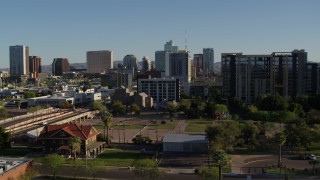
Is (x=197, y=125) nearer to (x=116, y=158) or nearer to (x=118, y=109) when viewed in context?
(x=118, y=109)

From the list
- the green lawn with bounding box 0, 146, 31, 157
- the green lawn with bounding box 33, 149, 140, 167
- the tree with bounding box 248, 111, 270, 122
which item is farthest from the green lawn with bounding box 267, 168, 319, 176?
the tree with bounding box 248, 111, 270, 122

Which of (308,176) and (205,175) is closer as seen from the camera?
(205,175)

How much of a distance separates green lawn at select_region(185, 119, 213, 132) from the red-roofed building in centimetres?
1820

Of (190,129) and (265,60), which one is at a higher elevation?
(265,60)

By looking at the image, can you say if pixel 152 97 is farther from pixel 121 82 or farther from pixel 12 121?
pixel 121 82

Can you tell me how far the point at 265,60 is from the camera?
79.4 metres

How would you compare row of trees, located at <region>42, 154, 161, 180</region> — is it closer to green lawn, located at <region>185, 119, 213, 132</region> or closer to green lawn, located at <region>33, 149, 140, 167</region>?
green lawn, located at <region>33, 149, 140, 167</region>

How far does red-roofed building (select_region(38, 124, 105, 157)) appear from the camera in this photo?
35969mm

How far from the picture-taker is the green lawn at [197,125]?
52853 mm

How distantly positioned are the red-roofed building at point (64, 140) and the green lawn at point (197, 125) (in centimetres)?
1820

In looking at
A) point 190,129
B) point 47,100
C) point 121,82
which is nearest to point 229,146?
point 190,129

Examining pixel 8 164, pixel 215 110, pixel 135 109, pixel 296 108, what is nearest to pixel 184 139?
pixel 8 164

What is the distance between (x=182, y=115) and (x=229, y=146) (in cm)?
3398

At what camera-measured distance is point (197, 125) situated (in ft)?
187
